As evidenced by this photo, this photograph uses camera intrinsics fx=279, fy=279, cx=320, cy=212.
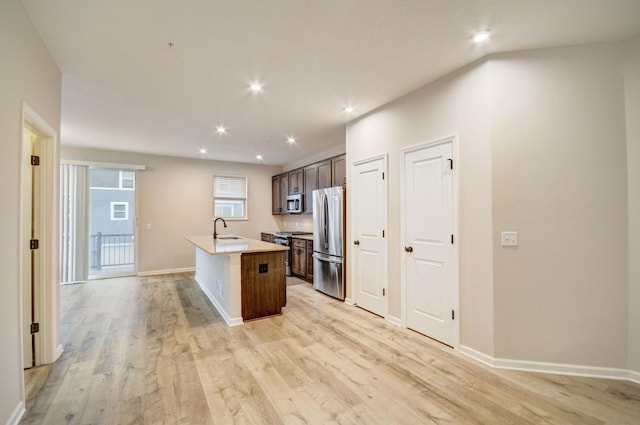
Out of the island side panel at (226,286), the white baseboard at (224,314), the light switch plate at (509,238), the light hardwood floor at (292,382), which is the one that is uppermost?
the light switch plate at (509,238)

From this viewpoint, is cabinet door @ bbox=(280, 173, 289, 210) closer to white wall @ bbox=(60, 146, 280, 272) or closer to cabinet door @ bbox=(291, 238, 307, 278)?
white wall @ bbox=(60, 146, 280, 272)

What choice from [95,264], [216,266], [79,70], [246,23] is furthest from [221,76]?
[95,264]

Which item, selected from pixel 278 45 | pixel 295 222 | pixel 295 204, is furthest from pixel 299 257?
pixel 278 45

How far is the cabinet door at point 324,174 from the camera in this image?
5289 millimetres

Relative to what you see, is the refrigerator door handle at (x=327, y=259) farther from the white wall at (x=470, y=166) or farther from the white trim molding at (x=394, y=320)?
the white wall at (x=470, y=166)

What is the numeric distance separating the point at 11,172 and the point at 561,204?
13.0 ft

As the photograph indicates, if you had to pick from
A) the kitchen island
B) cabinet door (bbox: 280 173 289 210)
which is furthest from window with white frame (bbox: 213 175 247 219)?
the kitchen island

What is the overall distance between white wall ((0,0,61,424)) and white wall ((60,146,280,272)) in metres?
4.49

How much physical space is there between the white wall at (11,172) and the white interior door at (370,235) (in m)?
3.26

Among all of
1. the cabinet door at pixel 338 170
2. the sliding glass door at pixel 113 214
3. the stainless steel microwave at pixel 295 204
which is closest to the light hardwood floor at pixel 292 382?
the cabinet door at pixel 338 170

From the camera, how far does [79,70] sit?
106 inches

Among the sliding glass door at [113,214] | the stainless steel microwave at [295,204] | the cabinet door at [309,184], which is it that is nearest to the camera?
the cabinet door at [309,184]

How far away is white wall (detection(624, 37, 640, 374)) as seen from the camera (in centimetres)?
215

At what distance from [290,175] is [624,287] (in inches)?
226
